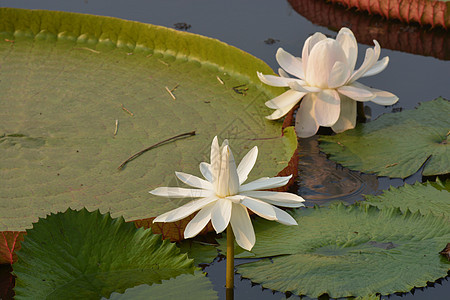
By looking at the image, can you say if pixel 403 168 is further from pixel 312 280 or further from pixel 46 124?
pixel 46 124

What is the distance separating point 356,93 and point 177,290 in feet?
3.20

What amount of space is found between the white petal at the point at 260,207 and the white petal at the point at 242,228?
0.04 meters

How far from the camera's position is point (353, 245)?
154cm

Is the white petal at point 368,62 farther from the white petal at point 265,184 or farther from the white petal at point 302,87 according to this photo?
the white petal at point 265,184

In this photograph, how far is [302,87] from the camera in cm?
202

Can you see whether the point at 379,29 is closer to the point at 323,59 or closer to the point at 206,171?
the point at 323,59

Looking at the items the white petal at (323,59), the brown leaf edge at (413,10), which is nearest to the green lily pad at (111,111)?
the white petal at (323,59)

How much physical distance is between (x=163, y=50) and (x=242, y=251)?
1.34 metres

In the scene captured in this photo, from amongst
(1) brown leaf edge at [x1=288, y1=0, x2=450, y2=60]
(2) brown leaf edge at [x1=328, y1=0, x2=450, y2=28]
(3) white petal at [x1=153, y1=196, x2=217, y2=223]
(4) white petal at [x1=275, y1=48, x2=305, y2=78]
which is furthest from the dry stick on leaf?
(2) brown leaf edge at [x1=328, y1=0, x2=450, y2=28]

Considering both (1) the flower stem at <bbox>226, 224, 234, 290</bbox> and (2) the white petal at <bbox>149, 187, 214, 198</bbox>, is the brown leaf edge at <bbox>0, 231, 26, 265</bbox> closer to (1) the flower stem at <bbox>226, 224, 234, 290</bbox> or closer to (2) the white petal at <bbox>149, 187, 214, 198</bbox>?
(2) the white petal at <bbox>149, 187, 214, 198</bbox>

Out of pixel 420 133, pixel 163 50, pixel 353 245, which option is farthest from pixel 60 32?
pixel 353 245

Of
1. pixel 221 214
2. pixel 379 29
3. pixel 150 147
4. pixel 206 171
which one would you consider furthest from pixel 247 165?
pixel 379 29

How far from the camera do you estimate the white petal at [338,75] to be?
199 cm

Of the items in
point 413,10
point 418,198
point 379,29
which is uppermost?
point 413,10
